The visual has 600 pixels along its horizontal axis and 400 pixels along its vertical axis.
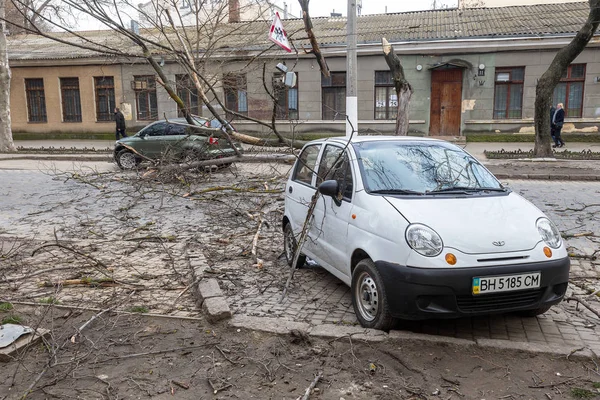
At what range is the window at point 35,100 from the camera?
30.2m

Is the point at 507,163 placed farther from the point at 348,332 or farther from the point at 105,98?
the point at 105,98

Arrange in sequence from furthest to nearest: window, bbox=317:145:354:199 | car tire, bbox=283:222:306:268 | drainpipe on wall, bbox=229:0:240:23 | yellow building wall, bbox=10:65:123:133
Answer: yellow building wall, bbox=10:65:123:133 → drainpipe on wall, bbox=229:0:240:23 → car tire, bbox=283:222:306:268 → window, bbox=317:145:354:199

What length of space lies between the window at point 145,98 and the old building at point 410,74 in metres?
0.07

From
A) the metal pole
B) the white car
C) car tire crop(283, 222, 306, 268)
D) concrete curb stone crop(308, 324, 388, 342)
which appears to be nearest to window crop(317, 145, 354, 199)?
the white car

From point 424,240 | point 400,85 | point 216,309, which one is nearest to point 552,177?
point 400,85

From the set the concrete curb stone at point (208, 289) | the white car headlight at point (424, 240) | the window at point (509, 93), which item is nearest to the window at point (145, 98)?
the window at point (509, 93)

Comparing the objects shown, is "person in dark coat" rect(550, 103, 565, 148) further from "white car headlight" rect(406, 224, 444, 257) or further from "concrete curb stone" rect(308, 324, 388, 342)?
"concrete curb stone" rect(308, 324, 388, 342)

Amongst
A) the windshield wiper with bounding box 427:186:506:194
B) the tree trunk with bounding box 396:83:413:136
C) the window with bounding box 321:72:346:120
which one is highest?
the window with bounding box 321:72:346:120

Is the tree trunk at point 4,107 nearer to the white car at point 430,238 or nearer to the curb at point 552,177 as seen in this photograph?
the curb at point 552,177

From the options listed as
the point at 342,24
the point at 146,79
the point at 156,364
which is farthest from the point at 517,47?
the point at 156,364

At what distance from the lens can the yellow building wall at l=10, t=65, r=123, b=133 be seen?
28.6m

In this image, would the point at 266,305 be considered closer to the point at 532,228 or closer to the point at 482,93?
the point at 532,228

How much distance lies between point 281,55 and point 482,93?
941 cm

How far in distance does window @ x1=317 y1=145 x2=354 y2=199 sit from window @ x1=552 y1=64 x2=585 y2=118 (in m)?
20.7
